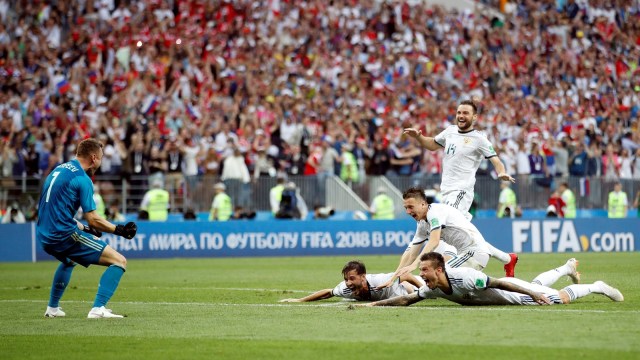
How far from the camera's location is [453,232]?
48.6 feet

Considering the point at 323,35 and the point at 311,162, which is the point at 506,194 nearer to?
the point at 311,162

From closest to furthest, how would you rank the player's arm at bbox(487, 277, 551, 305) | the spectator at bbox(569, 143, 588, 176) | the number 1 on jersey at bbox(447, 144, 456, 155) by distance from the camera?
the player's arm at bbox(487, 277, 551, 305) → the number 1 on jersey at bbox(447, 144, 456, 155) → the spectator at bbox(569, 143, 588, 176)

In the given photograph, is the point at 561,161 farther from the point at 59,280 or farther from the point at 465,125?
the point at 59,280

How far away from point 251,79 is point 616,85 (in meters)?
14.4

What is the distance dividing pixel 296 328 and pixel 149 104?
827 inches

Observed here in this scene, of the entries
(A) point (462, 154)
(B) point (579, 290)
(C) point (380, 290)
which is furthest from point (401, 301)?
(A) point (462, 154)

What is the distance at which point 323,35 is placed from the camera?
37.4 meters

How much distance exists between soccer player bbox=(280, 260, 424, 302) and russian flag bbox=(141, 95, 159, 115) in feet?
59.5

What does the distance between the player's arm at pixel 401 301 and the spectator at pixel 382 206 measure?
1797cm

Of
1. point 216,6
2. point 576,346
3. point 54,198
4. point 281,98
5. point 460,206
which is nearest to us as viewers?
point 576,346

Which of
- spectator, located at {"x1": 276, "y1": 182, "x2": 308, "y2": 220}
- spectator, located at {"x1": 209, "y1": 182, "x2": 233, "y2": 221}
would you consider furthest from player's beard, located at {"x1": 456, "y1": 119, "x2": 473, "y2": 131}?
spectator, located at {"x1": 209, "y1": 182, "x2": 233, "y2": 221}

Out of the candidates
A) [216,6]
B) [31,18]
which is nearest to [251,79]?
[216,6]

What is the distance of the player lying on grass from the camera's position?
1279 cm

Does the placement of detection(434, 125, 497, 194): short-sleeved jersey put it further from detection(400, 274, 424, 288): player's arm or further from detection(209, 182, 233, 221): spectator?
detection(209, 182, 233, 221): spectator
